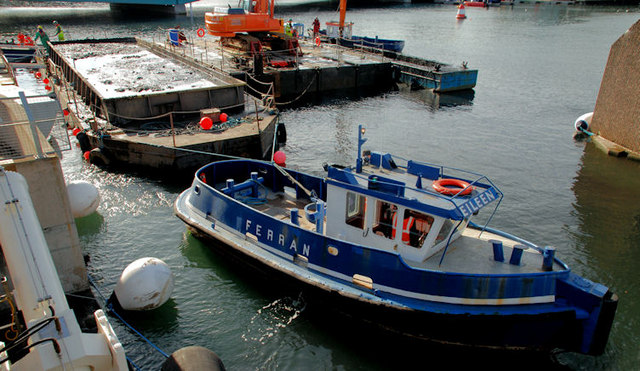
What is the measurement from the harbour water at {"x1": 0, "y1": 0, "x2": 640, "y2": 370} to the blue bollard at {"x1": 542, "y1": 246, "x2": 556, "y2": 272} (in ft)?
6.58

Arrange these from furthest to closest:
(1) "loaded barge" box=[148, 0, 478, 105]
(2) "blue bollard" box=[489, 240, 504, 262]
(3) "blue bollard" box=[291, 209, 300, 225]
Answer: (1) "loaded barge" box=[148, 0, 478, 105], (3) "blue bollard" box=[291, 209, 300, 225], (2) "blue bollard" box=[489, 240, 504, 262]

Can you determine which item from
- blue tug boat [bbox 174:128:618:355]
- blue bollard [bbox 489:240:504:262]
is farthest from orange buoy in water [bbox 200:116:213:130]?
blue bollard [bbox 489:240:504:262]

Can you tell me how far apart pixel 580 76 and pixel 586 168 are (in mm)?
20566

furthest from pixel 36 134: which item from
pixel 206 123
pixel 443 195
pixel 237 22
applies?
pixel 237 22

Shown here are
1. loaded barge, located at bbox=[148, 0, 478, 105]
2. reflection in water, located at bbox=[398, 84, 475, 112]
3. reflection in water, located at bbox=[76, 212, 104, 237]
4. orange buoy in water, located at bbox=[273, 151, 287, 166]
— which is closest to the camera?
reflection in water, located at bbox=[76, 212, 104, 237]

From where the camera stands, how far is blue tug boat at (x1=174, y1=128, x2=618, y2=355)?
9.18 metres

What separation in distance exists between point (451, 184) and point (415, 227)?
1.28 m

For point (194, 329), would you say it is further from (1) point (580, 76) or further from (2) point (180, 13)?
(2) point (180, 13)

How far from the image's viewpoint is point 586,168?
21328mm

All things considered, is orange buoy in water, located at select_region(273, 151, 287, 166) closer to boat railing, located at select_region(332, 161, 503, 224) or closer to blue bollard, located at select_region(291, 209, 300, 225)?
blue bollard, located at select_region(291, 209, 300, 225)

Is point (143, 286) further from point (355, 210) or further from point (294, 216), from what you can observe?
point (355, 210)

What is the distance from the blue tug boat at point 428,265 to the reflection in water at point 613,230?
2342 mm

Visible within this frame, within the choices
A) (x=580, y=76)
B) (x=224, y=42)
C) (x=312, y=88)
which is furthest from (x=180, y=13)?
(x=580, y=76)

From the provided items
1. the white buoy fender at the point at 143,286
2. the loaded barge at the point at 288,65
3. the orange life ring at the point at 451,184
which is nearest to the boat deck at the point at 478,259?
the orange life ring at the point at 451,184
